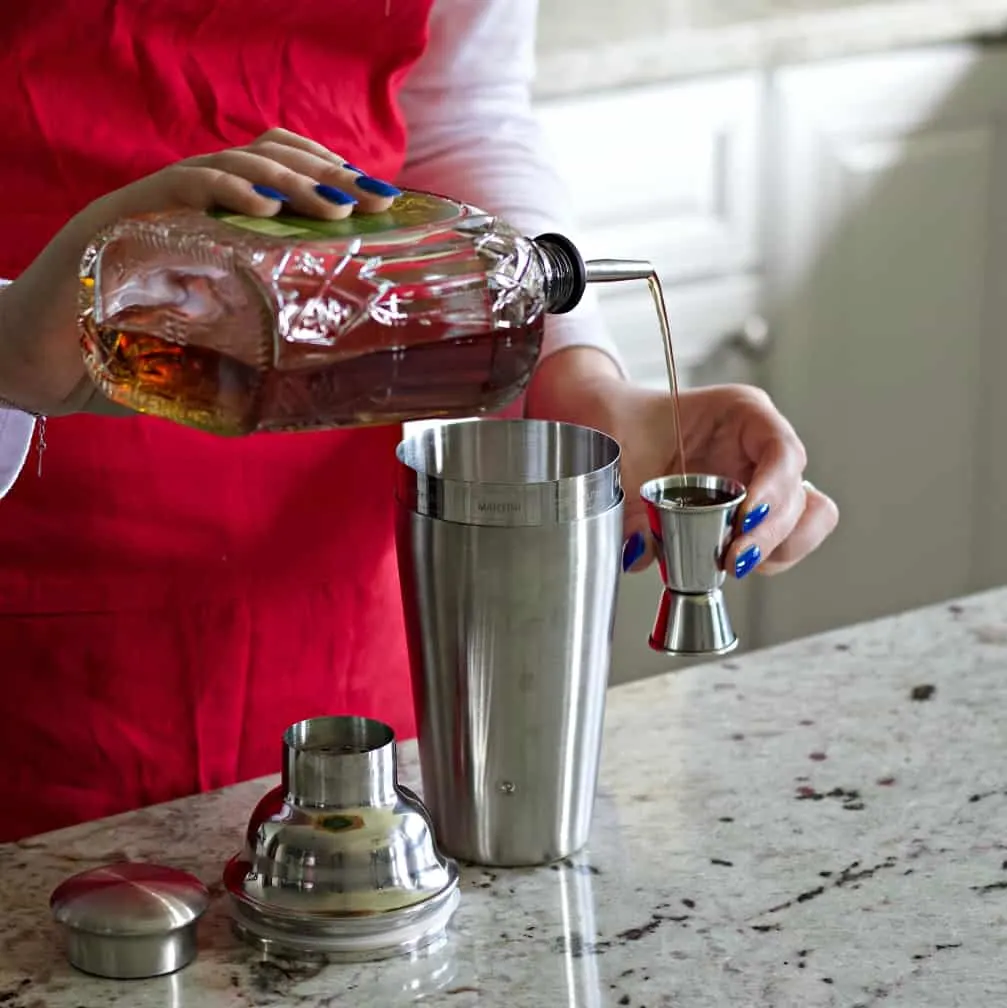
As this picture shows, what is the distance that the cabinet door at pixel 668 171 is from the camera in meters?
2.10

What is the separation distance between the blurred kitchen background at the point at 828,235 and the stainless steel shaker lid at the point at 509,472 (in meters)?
1.19

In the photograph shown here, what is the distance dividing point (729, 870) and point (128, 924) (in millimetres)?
286

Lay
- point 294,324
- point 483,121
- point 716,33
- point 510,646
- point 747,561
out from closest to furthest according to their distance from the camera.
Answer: point 294,324
point 510,646
point 747,561
point 483,121
point 716,33

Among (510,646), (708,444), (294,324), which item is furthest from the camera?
(708,444)

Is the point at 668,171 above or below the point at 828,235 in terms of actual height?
above

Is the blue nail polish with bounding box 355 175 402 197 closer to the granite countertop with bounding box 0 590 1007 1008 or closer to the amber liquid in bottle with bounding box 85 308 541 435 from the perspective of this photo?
the amber liquid in bottle with bounding box 85 308 541 435

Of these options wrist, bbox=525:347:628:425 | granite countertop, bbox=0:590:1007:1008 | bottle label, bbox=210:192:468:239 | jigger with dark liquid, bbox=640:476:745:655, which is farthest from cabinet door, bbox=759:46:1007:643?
bottle label, bbox=210:192:468:239

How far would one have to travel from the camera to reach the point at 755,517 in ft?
3.23

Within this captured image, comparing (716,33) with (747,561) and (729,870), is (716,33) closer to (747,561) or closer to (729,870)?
(747,561)

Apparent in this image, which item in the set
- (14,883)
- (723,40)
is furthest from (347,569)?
(723,40)

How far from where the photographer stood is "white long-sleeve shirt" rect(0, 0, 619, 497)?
1.24 meters

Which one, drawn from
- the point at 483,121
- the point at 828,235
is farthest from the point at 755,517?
the point at 828,235

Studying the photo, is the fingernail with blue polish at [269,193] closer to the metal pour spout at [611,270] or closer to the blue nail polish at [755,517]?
the metal pour spout at [611,270]

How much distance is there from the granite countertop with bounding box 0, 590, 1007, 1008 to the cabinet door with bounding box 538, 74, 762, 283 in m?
1.11
